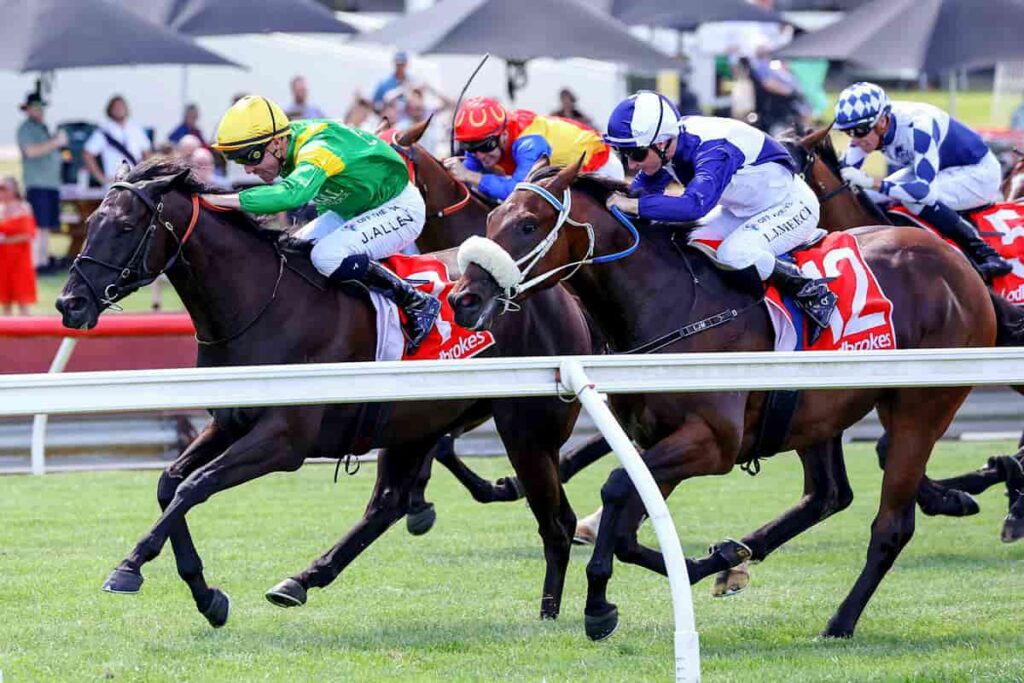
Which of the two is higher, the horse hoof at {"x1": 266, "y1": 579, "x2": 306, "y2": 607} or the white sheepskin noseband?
the white sheepskin noseband

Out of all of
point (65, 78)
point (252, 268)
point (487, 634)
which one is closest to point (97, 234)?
point (252, 268)

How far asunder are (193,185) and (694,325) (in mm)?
1848

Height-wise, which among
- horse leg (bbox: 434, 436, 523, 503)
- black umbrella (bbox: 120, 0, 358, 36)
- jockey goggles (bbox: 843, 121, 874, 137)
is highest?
jockey goggles (bbox: 843, 121, 874, 137)

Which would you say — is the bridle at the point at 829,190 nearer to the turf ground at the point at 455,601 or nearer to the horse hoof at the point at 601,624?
the turf ground at the point at 455,601

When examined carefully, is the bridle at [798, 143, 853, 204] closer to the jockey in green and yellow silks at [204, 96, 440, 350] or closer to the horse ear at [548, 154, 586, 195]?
the jockey in green and yellow silks at [204, 96, 440, 350]

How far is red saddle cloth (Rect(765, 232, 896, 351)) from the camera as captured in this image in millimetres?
6664

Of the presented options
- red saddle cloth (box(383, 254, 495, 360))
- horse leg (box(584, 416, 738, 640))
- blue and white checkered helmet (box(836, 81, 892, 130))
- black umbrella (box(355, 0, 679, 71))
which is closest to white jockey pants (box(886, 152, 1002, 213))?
blue and white checkered helmet (box(836, 81, 892, 130))

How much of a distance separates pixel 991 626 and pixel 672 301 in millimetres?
1583

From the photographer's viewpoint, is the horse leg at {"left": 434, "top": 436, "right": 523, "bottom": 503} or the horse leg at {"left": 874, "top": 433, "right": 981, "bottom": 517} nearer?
the horse leg at {"left": 874, "top": 433, "right": 981, "bottom": 517}

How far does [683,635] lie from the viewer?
193 inches

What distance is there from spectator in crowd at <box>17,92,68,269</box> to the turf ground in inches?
265

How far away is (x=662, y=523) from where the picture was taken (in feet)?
16.3

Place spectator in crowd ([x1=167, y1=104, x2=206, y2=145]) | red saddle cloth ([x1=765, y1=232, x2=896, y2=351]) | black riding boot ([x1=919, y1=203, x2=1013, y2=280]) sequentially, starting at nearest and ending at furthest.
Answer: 1. red saddle cloth ([x1=765, y1=232, x2=896, y2=351])
2. black riding boot ([x1=919, y1=203, x2=1013, y2=280])
3. spectator in crowd ([x1=167, y1=104, x2=206, y2=145])

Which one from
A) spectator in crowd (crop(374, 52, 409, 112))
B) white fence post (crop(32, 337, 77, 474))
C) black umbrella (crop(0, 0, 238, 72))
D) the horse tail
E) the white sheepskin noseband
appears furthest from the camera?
spectator in crowd (crop(374, 52, 409, 112))
